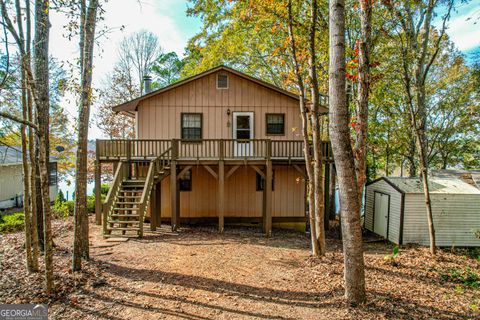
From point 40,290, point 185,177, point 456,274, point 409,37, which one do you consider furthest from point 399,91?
point 40,290

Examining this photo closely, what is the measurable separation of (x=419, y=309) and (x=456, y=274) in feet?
11.7

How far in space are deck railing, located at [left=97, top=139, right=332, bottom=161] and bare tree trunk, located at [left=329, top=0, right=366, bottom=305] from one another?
19.7ft

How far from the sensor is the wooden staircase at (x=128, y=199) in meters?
9.76

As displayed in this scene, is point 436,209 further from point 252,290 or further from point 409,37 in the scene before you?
point 252,290

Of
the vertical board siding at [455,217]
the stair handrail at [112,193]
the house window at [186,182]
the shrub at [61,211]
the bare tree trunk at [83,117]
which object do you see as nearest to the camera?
the bare tree trunk at [83,117]

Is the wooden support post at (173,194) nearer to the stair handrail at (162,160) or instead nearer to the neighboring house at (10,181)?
the stair handrail at (162,160)

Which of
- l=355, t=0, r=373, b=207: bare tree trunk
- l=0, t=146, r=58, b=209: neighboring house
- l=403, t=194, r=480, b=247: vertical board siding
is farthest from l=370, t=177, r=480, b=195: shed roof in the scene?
l=0, t=146, r=58, b=209: neighboring house

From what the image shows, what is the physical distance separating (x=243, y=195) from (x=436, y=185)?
854 centimetres

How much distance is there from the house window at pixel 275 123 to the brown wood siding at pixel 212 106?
0.18m

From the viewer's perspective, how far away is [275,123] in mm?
13016

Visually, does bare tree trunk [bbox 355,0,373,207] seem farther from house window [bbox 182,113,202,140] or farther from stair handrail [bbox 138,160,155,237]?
house window [bbox 182,113,202,140]

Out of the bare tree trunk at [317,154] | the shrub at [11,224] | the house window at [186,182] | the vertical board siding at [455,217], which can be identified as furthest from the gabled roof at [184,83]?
the vertical board siding at [455,217]

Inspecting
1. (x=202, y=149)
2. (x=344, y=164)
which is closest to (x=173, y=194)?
(x=202, y=149)

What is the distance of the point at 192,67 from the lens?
22109mm
